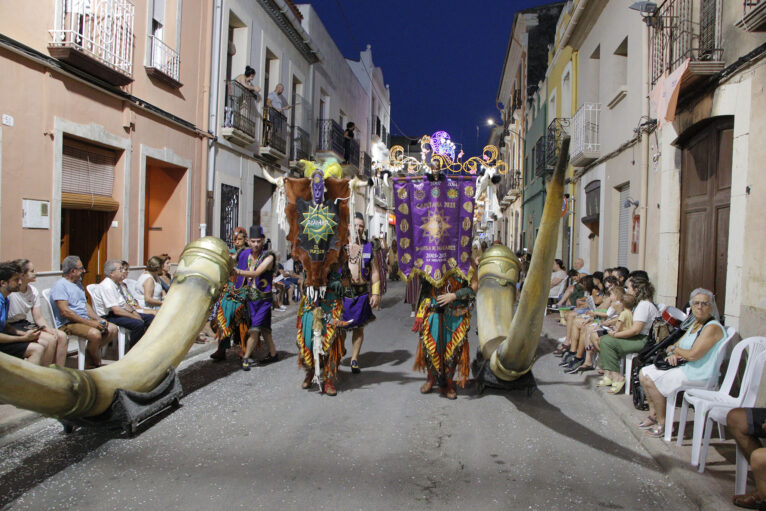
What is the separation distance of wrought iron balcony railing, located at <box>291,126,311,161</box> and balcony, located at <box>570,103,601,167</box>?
8956mm

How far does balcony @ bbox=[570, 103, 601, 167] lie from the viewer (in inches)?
532

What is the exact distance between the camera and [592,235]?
48.7ft

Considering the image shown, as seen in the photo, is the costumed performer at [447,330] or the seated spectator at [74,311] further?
the seated spectator at [74,311]

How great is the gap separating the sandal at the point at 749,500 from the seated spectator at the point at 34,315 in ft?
19.0

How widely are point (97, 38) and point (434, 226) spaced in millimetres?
6532

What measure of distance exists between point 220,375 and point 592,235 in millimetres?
11127

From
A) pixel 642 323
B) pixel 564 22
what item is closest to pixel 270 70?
pixel 564 22

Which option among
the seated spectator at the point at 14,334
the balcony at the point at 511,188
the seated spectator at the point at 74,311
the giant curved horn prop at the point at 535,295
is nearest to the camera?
the giant curved horn prop at the point at 535,295

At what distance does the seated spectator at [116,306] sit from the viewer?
6.90 meters

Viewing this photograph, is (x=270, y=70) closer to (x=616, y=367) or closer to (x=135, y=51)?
(x=135, y=51)

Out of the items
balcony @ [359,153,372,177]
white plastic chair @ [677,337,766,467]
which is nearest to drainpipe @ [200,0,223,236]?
white plastic chair @ [677,337,766,467]

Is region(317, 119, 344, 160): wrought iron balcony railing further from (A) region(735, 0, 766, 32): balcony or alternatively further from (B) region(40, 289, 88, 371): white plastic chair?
(A) region(735, 0, 766, 32): balcony

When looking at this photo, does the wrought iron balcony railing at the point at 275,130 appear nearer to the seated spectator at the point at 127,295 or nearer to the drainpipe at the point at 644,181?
the seated spectator at the point at 127,295

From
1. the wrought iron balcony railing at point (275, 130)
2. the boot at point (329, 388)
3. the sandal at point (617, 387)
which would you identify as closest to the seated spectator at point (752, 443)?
the sandal at point (617, 387)
